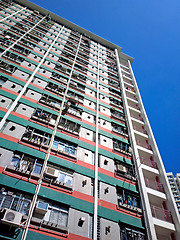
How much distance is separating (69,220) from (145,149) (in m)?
11.3

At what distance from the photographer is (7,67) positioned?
19391mm

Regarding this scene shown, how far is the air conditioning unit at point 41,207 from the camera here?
36.7 ft

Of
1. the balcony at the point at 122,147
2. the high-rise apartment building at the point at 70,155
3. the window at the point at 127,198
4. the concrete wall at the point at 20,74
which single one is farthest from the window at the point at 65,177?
the concrete wall at the point at 20,74

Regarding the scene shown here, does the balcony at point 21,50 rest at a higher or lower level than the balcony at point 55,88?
higher

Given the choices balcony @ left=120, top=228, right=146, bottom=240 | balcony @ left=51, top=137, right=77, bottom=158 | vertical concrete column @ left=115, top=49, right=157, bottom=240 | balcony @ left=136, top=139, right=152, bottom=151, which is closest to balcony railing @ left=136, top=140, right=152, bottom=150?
balcony @ left=136, top=139, right=152, bottom=151

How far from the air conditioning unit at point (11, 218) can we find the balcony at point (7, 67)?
13.4 metres

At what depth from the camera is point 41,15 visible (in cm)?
3653

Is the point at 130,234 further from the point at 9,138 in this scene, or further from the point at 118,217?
the point at 9,138

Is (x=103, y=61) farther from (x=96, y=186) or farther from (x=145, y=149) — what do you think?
(x=96, y=186)

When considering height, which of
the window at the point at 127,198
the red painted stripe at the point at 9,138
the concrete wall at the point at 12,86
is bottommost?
the window at the point at 127,198

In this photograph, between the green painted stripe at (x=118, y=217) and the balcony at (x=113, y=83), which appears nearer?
the green painted stripe at (x=118, y=217)

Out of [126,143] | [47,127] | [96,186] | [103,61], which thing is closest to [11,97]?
[47,127]

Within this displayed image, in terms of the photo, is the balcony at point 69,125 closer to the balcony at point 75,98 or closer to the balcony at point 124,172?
the balcony at point 75,98

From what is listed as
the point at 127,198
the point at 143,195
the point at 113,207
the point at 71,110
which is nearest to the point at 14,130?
the point at 71,110
